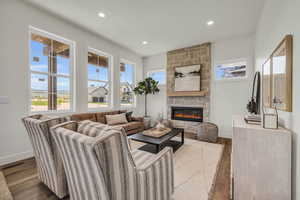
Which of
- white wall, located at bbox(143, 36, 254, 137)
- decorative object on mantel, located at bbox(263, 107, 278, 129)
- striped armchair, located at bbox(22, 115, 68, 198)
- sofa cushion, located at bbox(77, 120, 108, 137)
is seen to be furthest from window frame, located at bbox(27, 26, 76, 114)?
white wall, located at bbox(143, 36, 254, 137)

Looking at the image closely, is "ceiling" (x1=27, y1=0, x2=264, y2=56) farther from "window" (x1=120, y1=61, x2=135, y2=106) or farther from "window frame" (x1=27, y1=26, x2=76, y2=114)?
"window" (x1=120, y1=61, x2=135, y2=106)

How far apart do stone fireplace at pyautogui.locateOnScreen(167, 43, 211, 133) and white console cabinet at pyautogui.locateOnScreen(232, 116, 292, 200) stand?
9.74 ft

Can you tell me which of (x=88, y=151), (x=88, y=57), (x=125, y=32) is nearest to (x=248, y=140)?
(x=88, y=151)

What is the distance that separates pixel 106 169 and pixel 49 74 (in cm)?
317

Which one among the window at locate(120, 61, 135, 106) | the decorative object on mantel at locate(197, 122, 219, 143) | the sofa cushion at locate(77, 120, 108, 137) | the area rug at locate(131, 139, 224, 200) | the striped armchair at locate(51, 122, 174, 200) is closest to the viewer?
the striped armchair at locate(51, 122, 174, 200)

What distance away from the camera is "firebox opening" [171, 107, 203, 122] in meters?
4.37

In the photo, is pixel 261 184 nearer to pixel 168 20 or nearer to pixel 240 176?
pixel 240 176

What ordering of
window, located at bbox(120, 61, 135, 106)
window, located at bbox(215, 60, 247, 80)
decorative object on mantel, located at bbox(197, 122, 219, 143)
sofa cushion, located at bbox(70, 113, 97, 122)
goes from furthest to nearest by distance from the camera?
window, located at bbox(120, 61, 135, 106)
window, located at bbox(215, 60, 247, 80)
decorative object on mantel, located at bbox(197, 122, 219, 143)
sofa cushion, located at bbox(70, 113, 97, 122)

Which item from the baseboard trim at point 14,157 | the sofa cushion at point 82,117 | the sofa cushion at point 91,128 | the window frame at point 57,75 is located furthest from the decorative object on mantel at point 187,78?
the baseboard trim at point 14,157

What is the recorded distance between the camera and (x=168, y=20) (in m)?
2.98

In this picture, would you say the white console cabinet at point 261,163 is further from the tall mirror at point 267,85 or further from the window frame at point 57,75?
the window frame at point 57,75

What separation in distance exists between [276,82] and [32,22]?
13.9 ft

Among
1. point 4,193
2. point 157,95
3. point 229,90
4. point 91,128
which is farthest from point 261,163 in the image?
point 157,95

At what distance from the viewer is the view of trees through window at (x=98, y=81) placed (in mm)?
3750
